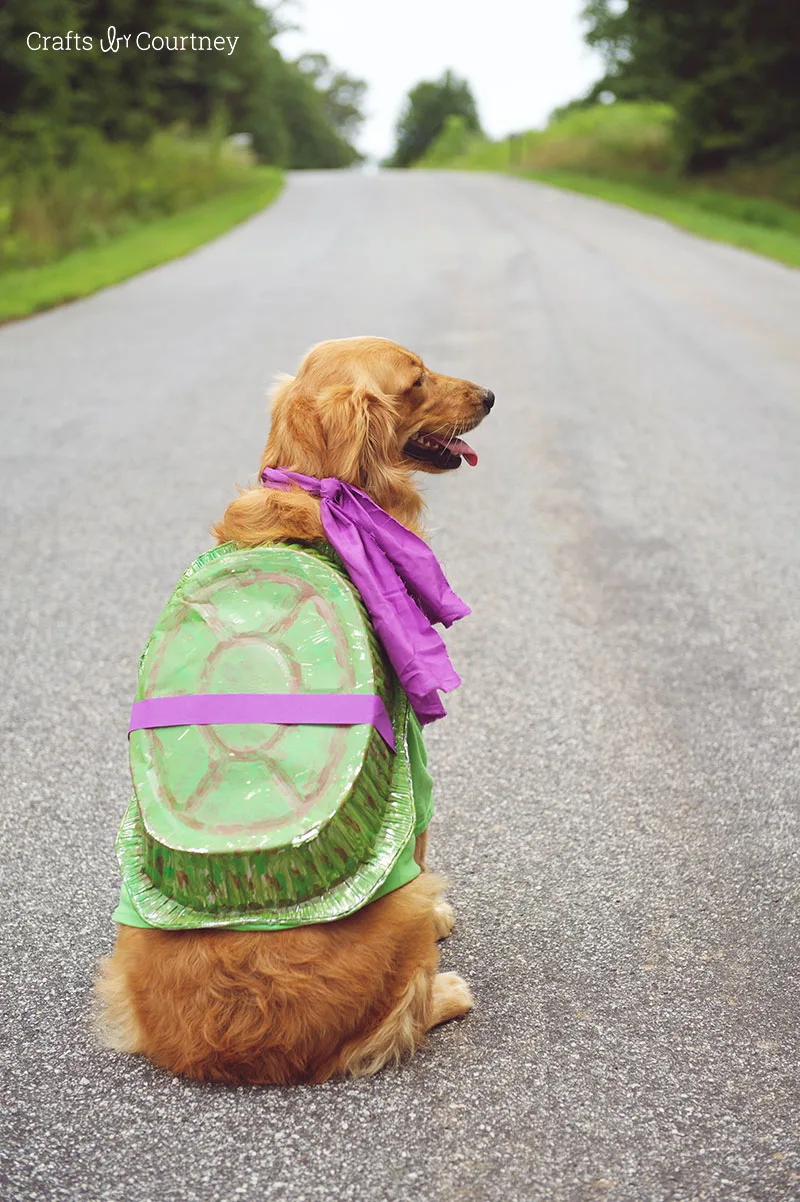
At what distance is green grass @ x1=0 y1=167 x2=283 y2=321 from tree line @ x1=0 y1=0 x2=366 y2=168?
2.60 metres

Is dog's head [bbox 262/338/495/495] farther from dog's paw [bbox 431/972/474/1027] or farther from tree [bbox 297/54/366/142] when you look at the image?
tree [bbox 297/54/366/142]

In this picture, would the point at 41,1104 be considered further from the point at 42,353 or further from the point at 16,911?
the point at 42,353

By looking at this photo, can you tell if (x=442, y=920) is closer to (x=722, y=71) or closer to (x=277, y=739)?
(x=277, y=739)

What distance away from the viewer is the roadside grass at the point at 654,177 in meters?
22.3

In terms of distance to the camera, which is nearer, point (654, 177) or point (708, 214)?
point (708, 214)

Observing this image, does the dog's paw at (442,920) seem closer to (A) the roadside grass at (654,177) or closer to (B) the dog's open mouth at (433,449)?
(B) the dog's open mouth at (433,449)

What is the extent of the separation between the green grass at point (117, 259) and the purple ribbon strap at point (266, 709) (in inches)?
472

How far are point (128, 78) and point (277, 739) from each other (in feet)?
99.3

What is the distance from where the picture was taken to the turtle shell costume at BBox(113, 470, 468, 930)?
2.53 meters

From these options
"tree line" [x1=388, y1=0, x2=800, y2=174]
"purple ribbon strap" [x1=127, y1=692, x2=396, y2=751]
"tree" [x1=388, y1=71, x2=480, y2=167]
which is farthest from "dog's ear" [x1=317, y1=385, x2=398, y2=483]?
"tree" [x1=388, y1=71, x2=480, y2=167]

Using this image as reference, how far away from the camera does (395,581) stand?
288 centimetres

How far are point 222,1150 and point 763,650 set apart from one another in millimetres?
3701

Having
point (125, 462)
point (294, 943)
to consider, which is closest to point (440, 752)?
point (294, 943)

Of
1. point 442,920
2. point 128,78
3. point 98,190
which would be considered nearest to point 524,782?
point 442,920
